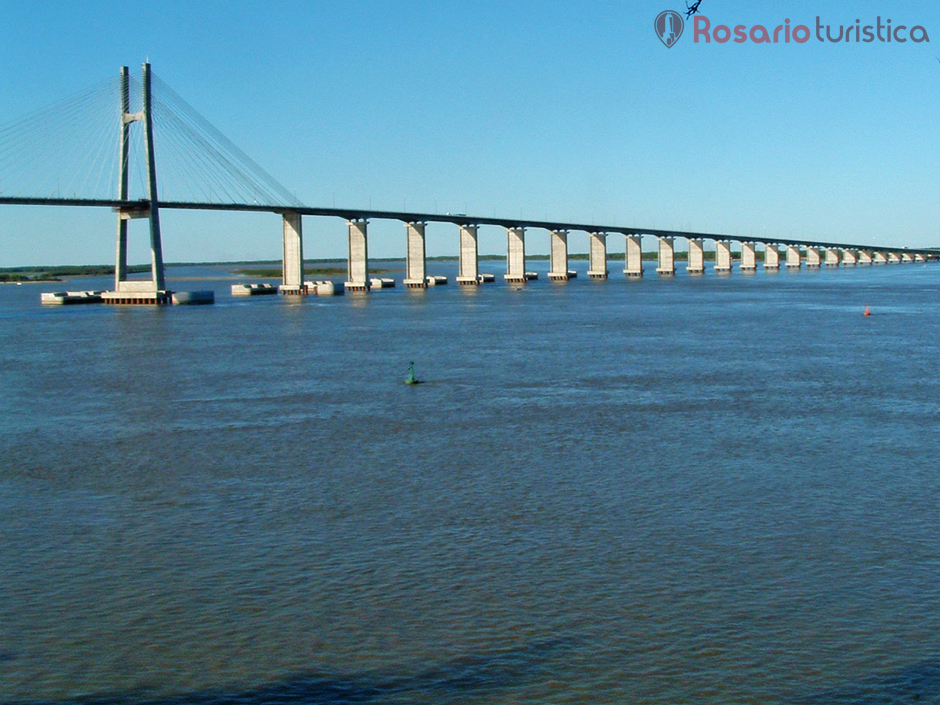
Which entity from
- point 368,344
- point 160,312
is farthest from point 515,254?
point 368,344

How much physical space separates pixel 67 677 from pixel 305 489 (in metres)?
7.54

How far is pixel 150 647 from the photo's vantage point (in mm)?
10922

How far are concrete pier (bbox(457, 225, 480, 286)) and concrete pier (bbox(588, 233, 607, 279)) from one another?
26.9m

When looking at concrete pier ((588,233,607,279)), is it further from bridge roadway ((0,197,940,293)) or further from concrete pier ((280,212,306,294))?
concrete pier ((280,212,306,294))

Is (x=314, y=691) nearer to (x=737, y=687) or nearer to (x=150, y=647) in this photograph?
(x=150, y=647)

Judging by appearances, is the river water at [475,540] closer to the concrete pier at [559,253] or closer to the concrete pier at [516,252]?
the concrete pier at [516,252]

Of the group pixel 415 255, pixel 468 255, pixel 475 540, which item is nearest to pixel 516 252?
pixel 468 255

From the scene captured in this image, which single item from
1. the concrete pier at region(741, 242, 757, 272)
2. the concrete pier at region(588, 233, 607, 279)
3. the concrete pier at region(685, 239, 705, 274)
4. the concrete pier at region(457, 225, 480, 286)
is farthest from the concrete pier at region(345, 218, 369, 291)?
the concrete pier at region(741, 242, 757, 272)

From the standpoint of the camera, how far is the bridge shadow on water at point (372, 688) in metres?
9.62

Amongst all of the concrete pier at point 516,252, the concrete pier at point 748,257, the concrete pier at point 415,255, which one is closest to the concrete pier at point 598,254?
the concrete pier at point 516,252

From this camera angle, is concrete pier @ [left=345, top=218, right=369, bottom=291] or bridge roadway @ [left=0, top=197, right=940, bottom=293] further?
concrete pier @ [left=345, top=218, right=369, bottom=291]

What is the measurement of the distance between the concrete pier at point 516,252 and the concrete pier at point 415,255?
1715cm

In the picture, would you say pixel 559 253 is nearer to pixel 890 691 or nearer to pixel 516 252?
pixel 516 252

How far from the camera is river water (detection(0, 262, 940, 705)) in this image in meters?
10.2
